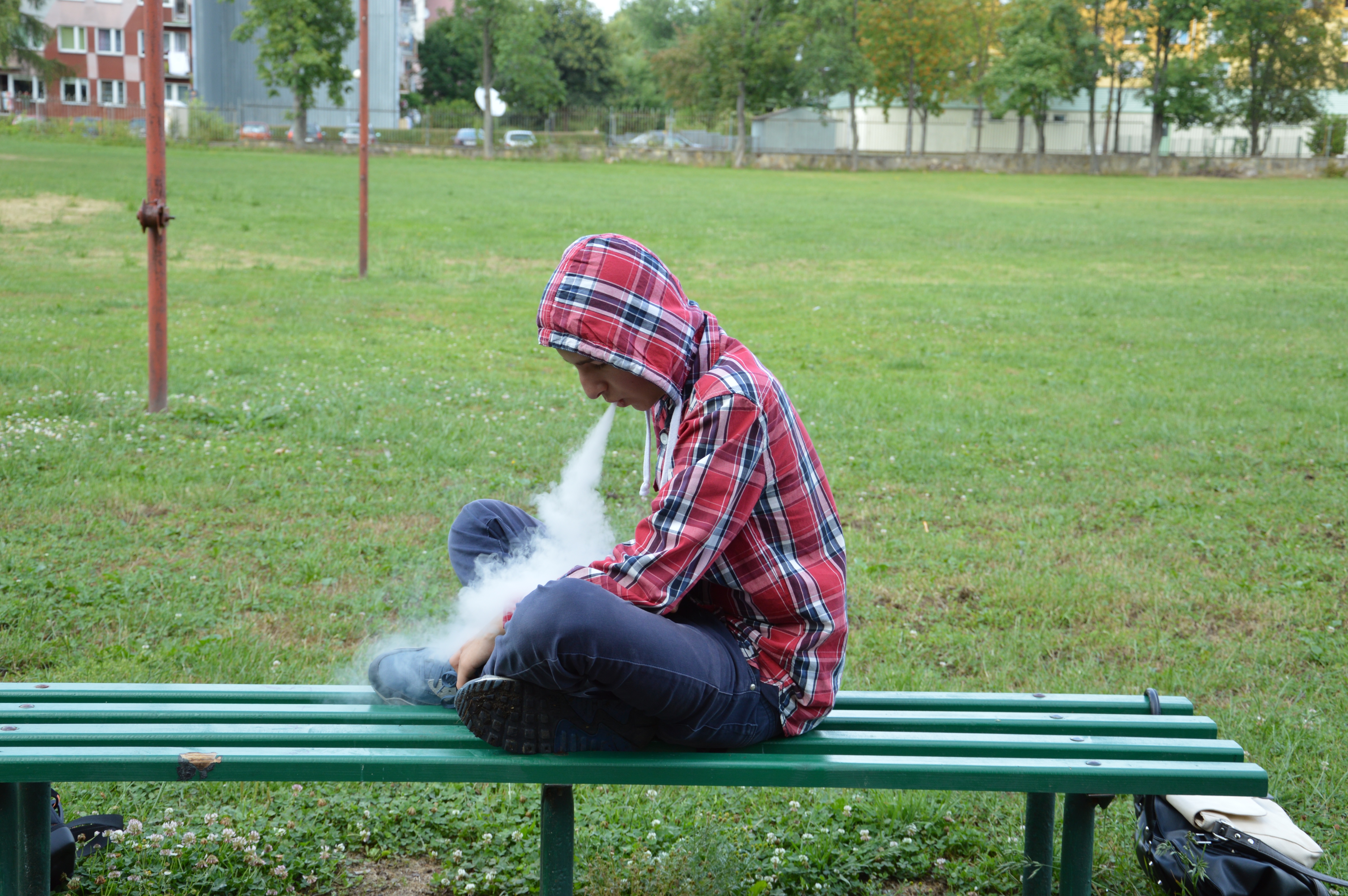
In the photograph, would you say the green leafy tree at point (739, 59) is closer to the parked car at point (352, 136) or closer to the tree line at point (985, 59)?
the tree line at point (985, 59)

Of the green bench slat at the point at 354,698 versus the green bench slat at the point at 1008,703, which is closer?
the green bench slat at the point at 354,698

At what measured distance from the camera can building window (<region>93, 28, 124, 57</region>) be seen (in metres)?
64.9

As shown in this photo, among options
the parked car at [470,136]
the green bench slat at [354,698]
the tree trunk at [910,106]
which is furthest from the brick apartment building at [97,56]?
the green bench slat at [354,698]

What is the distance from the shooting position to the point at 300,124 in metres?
50.0

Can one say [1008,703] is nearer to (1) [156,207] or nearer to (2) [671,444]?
(2) [671,444]

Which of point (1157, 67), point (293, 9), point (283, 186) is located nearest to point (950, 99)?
point (1157, 67)

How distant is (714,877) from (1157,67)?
2193 inches

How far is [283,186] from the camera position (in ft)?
83.0

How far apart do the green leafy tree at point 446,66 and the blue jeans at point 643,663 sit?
2737 inches

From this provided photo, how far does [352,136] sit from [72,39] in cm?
2502

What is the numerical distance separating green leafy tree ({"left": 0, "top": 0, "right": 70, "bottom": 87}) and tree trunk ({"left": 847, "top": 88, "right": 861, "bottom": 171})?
1290 inches

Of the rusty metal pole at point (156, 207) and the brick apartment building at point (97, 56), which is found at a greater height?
the brick apartment building at point (97, 56)

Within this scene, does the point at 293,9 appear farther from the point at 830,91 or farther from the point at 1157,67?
the point at 1157,67

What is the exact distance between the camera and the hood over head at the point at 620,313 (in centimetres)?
216
